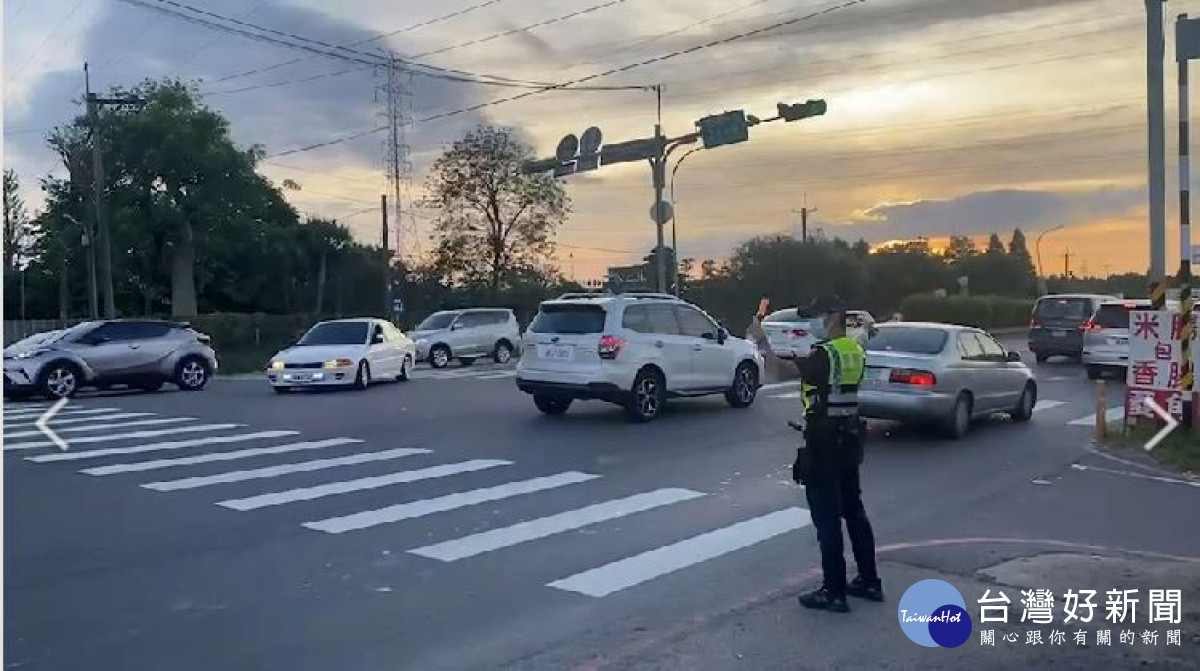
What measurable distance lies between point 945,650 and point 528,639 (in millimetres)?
2151

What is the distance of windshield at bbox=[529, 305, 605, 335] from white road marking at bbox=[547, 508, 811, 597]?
276 inches

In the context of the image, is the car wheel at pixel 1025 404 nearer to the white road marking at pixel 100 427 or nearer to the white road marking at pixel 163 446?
the white road marking at pixel 163 446

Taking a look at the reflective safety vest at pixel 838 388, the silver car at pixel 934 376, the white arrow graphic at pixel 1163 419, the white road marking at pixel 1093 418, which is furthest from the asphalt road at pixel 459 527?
the reflective safety vest at pixel 838 388

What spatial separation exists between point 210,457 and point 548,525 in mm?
5919

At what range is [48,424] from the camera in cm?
1772

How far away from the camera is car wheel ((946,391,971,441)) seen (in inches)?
579

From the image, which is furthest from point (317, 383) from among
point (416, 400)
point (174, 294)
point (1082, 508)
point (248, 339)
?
point (174, 294)

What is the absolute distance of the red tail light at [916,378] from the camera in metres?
14.5

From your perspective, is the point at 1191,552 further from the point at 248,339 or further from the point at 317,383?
the point at 248,339

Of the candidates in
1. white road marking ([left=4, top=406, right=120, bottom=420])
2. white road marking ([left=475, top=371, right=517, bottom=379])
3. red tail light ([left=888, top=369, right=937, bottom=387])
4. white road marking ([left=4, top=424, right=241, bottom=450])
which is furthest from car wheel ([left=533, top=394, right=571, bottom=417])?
white road marking ([left=475, top=371, right=517, bottom=379])

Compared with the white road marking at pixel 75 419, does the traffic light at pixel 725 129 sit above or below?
above

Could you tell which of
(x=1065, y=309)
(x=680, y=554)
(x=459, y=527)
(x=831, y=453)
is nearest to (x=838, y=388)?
(x=831, y=453)

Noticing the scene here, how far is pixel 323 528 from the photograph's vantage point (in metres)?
9.32

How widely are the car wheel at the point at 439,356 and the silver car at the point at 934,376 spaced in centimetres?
2093
